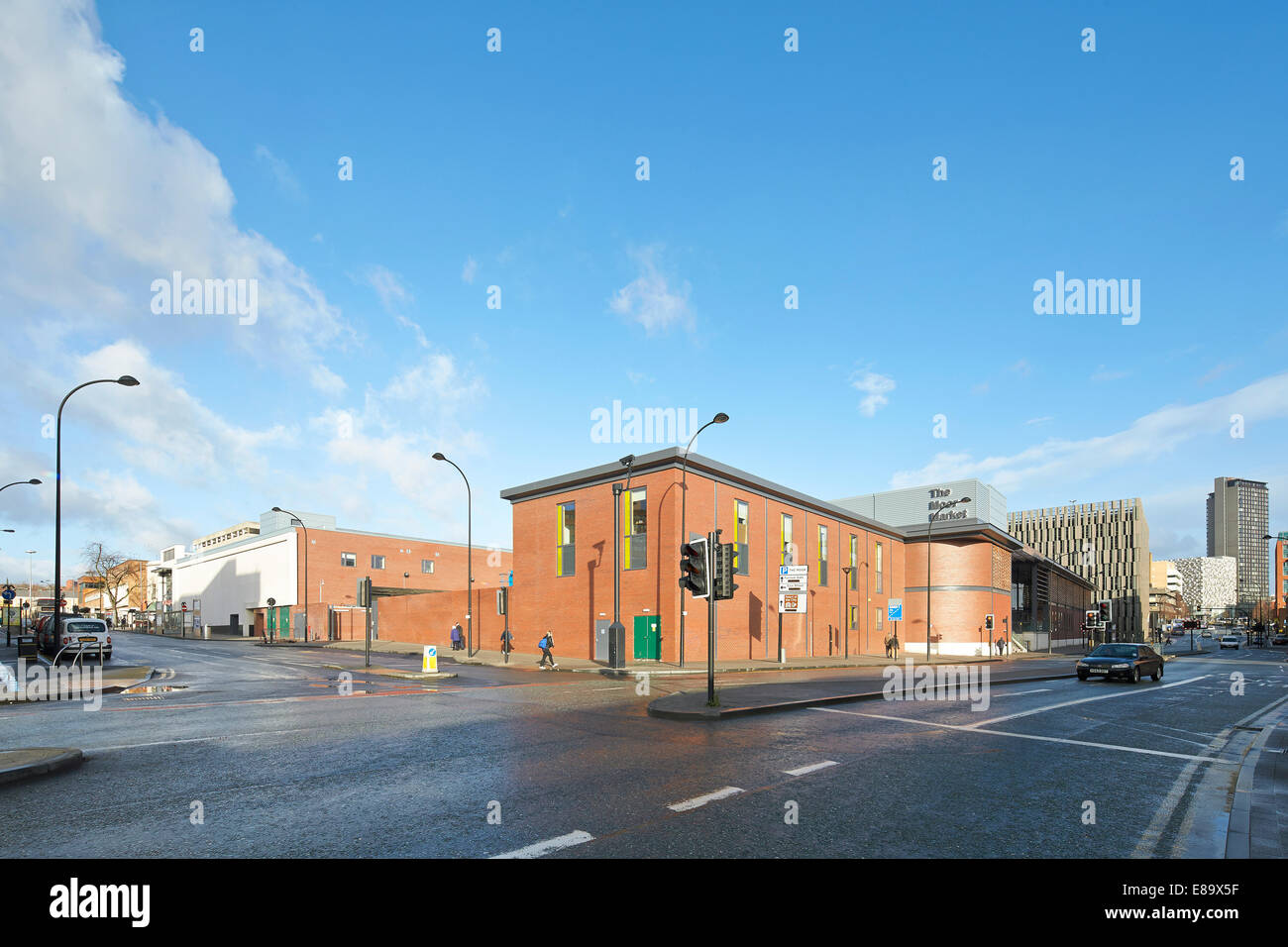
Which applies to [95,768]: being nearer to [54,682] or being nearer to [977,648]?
[54,682]

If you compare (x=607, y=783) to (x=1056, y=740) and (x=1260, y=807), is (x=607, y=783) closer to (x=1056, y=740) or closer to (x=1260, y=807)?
(x=1260, y=807)

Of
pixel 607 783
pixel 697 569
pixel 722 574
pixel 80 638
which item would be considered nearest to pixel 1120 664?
pixel 722 574

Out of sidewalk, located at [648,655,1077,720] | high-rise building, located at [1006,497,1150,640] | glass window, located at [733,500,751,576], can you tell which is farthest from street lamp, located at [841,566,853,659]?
high-rise building, located at [1006,497,1150,640]

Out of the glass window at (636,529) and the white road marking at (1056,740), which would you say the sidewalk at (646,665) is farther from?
the white road marking at (1056,740)

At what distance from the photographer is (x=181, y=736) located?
1105 centimetres

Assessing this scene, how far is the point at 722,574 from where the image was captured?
14.9 m

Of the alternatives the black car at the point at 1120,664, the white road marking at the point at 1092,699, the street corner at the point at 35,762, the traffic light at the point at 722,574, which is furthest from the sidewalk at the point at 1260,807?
the black car at the point at 1120,664

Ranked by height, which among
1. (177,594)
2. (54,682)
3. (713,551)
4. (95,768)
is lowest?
(177,594)

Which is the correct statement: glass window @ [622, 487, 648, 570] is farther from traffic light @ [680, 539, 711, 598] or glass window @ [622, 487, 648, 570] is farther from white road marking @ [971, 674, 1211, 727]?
white road marking @ [971, 674, 1211, 727]

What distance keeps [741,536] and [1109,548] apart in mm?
109650
